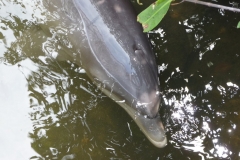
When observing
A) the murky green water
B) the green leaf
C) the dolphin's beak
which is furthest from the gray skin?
the green leaf

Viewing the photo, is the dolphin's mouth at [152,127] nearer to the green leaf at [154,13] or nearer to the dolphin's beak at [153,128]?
the dolphin's beak at [153,128]

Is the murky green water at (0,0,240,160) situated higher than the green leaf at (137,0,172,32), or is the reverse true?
the green leaf at (137,0,172,32)

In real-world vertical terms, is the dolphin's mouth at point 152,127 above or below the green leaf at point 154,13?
below

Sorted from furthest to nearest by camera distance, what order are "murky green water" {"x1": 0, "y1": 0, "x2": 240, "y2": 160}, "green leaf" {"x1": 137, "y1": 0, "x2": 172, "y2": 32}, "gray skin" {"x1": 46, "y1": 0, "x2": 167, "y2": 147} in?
"murky green water" {"x1": 0, "y1": 0, "x2": 240, "y2": 160}
"gray skin" {"x1": 46, "y1": 0, "x2": 167, "y2": 147}
"green leaf" {"x1": 137, "y1": 0, "x2": 172, "y2": 32}

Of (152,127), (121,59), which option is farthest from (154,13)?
(152,127)

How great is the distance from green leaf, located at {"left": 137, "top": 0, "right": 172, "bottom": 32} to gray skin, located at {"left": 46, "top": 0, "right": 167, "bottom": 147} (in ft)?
1.79

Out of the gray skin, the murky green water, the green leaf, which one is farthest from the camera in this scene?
the murky green water

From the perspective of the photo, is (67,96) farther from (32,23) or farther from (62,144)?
(32,23)

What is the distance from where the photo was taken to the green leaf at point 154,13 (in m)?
2.78

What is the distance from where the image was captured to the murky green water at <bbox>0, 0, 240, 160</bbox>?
3564mm

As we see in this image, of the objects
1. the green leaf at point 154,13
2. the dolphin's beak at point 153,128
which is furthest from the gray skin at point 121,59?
the green leaf at point 154,13

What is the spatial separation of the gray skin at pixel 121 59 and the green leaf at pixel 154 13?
55 cm

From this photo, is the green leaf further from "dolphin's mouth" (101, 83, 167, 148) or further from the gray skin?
"dolphin's mouth" (101, 83, 167, 148)

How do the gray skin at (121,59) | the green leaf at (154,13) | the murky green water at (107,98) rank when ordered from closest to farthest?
the green leaf at (154,13) < the gray skin at (121,59) < the murky green water at (107,98)
